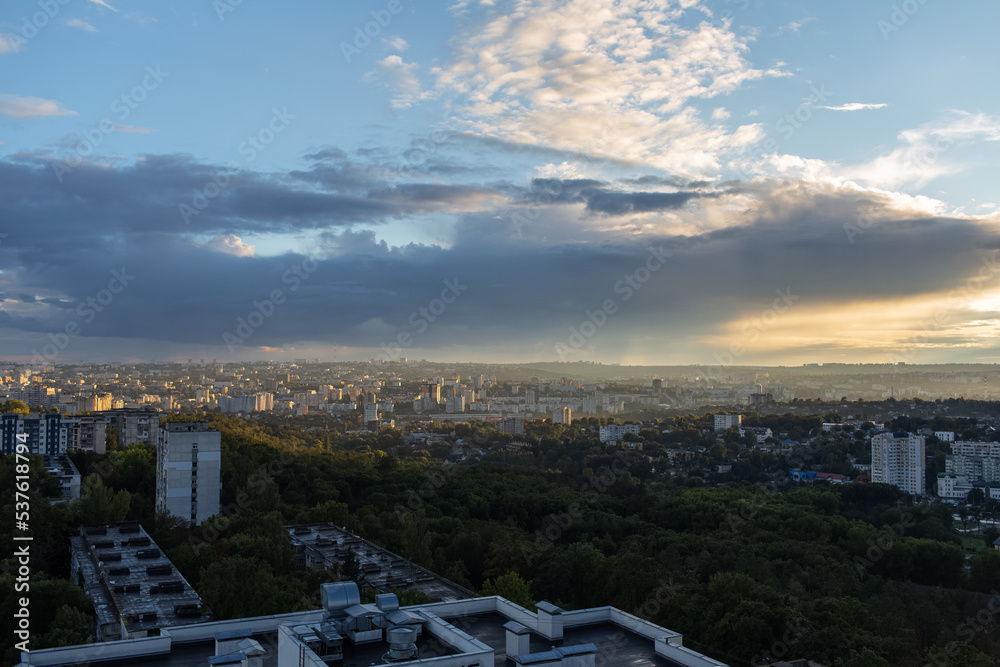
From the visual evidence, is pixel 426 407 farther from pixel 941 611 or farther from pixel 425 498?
pixel 941 611

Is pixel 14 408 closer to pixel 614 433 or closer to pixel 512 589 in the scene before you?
pixel 614 433

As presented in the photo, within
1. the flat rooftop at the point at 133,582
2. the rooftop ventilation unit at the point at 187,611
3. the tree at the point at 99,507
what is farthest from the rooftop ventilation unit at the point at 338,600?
the tree at the point at 99,507

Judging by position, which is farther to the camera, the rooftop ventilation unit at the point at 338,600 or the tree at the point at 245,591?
the tree at the point at 245,591

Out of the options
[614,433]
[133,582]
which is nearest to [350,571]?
[133,582]

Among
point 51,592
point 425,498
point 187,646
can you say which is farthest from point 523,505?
point 187,646

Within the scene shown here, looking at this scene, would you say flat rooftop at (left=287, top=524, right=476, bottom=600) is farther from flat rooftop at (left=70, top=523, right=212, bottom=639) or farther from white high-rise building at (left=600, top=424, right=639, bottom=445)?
white high-rise building at (left=600, top=424, right=639, bottom=445)

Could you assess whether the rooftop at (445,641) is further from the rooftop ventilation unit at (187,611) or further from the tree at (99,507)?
the tree at (99,507)
